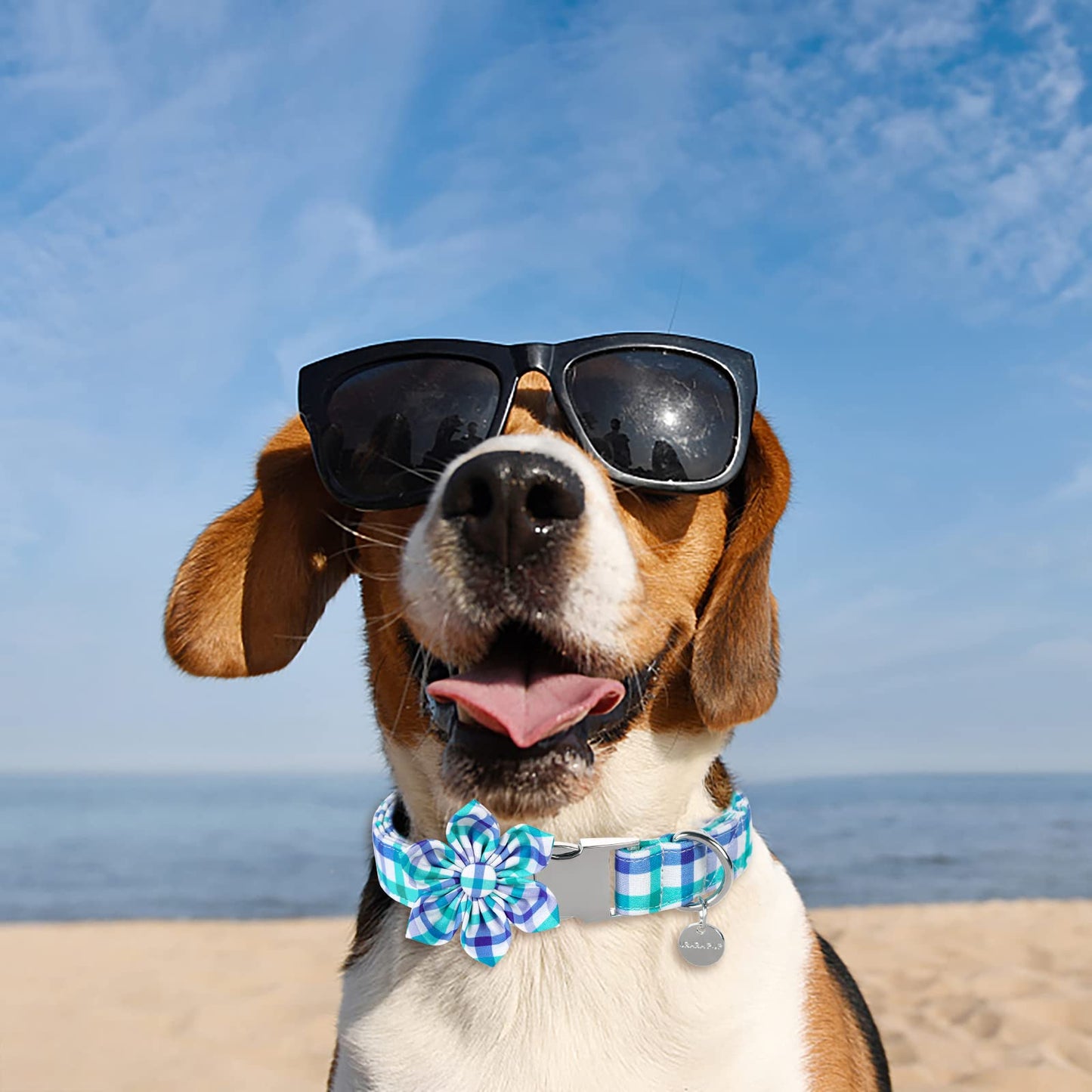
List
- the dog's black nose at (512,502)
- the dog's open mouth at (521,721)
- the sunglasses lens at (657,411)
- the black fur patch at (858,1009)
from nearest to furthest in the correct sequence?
the dog's black nose at (512,502) < the dog's open mouth at (521,721) < the sunglasses lens at (657,411) < the black fur patch at (858,1009)

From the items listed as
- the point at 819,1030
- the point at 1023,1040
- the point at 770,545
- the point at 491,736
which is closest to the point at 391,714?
the point at 491,736

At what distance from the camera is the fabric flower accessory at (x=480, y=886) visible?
2.18 meters

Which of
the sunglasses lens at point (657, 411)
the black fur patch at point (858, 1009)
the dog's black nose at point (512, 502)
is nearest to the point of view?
the dog's black nose at point (512, 502)

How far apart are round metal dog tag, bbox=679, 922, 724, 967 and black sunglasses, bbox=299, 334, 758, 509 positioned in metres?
0.95

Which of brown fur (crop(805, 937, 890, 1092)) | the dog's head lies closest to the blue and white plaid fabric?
the dog's head

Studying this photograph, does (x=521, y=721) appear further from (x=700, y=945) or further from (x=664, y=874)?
(x=700, y=945)

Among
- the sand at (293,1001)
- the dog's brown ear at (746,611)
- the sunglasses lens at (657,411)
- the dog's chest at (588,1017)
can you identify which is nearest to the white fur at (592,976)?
the dog's chest at (588,1017)

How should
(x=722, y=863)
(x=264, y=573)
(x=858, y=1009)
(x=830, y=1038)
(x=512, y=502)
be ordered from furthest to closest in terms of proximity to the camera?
1. (x=858, y=1009)
2. (x=264, y=573)
3. (x=830, y=1038)
4. (x=722, y=863)
5. (x=512, y=502)

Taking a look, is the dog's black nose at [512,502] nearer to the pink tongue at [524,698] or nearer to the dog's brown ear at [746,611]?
the pink tongue at [524,698]

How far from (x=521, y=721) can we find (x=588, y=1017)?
2.11ft

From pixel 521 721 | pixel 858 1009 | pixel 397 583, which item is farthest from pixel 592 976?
pixel 858 1009

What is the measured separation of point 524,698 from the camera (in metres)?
2.14

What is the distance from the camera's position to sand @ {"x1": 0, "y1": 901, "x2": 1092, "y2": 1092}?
17.6ft

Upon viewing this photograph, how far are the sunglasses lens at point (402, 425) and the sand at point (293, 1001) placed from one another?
3837 mm
